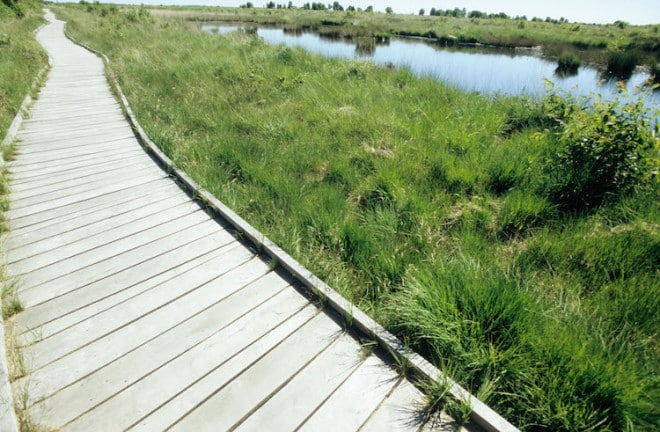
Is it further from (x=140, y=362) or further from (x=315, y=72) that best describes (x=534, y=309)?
(x=315, y=72)

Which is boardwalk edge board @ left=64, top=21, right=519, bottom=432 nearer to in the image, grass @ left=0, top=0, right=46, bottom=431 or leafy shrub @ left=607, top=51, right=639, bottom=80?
grass @ left=0, top=0, right=46, bottom=431

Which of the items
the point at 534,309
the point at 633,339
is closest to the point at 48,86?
the point at 534,309

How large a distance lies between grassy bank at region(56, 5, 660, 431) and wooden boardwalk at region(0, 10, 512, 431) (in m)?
0.44

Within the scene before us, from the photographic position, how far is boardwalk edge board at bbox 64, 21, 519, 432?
5.56 ft

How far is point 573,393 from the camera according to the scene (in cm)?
170

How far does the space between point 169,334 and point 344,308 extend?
123cm

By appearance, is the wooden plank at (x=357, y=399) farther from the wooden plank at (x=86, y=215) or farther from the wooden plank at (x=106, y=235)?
the wooden plank at (x=86, y=215)

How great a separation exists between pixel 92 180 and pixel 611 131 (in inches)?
246

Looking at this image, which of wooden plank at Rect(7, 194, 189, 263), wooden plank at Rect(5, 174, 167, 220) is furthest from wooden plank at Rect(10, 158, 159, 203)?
wooden plank at Rect(7, 194, 189, 263)

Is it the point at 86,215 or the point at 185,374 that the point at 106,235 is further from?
the point at 185,374

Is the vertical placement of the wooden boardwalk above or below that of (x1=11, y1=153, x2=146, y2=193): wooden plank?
below

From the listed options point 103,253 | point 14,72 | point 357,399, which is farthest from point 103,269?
point 14,72

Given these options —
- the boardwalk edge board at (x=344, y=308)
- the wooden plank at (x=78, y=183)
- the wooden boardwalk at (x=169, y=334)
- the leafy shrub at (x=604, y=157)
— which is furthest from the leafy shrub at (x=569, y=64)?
the wooden boardwalk at (x=169, y=334)

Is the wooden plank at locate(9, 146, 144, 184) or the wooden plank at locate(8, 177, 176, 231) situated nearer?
the wooden plank at locate(8, 177, 176, 231)
